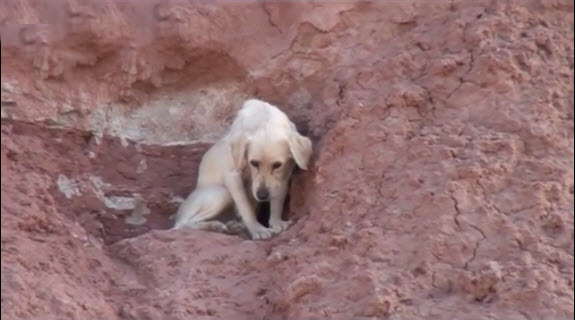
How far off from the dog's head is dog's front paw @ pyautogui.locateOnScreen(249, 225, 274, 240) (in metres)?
0.19

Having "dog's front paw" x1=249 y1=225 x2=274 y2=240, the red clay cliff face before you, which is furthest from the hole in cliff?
"dog's front paw" x1=249 y1=225 x2=274 y2=240

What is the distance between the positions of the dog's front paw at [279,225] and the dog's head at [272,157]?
6.0 inches

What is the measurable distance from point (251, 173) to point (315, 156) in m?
0.44

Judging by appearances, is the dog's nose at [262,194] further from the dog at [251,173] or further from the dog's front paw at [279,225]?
the dog's front paw at [279,225]

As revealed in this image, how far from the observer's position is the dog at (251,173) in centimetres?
944

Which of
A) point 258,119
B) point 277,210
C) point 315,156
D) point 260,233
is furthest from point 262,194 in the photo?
point 258,119

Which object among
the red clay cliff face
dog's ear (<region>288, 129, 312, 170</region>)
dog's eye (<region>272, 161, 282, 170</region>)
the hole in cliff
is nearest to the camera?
the red clay cliff face

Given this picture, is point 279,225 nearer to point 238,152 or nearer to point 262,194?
point 262,194

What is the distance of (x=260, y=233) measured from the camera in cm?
930

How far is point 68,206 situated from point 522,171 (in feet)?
9.35

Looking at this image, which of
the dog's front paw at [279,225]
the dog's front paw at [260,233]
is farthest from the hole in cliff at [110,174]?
the dog's front paw at [260,233]

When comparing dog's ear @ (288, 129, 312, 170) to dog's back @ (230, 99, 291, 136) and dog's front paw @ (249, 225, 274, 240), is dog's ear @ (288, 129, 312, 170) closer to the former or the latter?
dog's back @ (230, 99, 291, 136)

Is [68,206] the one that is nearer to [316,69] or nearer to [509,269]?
[316,69]

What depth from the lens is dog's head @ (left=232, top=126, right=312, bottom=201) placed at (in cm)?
943
